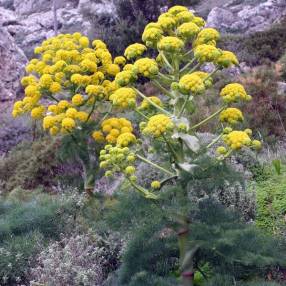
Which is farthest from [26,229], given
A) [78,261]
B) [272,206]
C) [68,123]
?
[272,206]

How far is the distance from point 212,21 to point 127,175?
15.6 metres

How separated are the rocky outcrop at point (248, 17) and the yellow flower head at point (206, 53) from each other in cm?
1485

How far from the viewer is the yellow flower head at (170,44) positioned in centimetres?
323

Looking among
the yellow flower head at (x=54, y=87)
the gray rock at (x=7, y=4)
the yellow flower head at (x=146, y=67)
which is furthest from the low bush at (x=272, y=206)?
the gray rock at (x=7, y=4)

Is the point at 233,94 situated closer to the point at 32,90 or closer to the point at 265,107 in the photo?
the point at 32,90

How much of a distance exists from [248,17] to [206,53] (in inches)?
642

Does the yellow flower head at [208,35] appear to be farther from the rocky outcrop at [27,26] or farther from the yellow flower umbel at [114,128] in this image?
the rocky outcrop at [27,26]

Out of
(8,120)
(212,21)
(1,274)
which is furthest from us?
(212,21)

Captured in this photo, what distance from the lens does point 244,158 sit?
568 centimetres

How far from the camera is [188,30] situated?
3334 mm

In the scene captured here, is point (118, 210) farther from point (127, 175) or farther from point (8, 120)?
point (8, 120)

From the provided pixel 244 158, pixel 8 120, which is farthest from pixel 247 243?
pixel 8 120

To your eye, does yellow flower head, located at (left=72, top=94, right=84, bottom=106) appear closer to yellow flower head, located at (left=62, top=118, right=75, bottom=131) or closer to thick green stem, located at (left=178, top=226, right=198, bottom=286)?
yellow flower head, located at (left=62, top=118, right=75, bottom=131)

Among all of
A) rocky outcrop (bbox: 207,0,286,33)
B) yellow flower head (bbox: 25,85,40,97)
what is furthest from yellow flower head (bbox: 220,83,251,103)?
rocky outcrop (bbox: 207,0,286,33)
